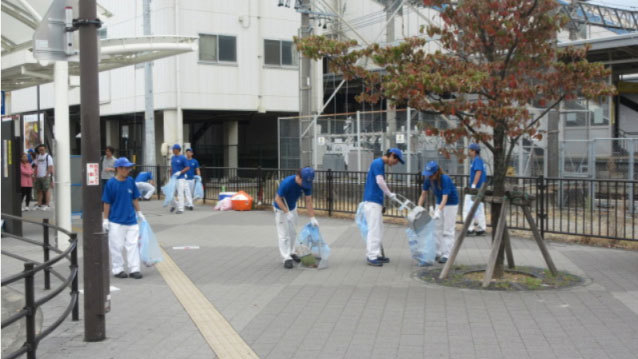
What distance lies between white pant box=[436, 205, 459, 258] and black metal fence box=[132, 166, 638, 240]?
8.22 feet

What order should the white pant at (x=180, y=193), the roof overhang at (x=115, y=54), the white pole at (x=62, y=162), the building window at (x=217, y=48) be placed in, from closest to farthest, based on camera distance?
1. the white pole at (x=62, y=162)
2. the roof overhang at (x=115, y=54)
3. the white pant at (x=180, y=193)
4. the building window at (x=217, y=48)

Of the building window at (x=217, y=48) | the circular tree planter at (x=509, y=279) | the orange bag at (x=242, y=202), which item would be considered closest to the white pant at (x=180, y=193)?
the orange bag at (x=242, y=202)

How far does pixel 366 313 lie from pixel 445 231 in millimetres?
Answer: 3308

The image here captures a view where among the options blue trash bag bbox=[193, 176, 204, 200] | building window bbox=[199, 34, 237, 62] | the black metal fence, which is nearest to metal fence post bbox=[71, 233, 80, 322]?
the black metal fence

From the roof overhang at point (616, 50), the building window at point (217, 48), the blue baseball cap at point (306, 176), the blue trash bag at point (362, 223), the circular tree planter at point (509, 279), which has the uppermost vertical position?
the building window at point (217, 48)

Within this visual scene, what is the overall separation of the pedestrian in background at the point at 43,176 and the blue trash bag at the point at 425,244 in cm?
1153

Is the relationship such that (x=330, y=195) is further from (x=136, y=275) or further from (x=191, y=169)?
(x=136, y=275)

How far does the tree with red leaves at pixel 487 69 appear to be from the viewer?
7875 millimetres

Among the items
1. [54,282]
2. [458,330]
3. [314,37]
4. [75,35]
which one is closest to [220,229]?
[54,282]

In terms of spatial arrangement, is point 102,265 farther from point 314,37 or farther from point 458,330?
point 314,37

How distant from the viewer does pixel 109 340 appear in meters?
6.05

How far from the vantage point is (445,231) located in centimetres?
990

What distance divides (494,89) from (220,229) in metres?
7.73

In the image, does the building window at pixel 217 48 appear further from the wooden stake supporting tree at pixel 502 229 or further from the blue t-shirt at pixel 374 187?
the wooden stake supporting tree at pixel 502 229
